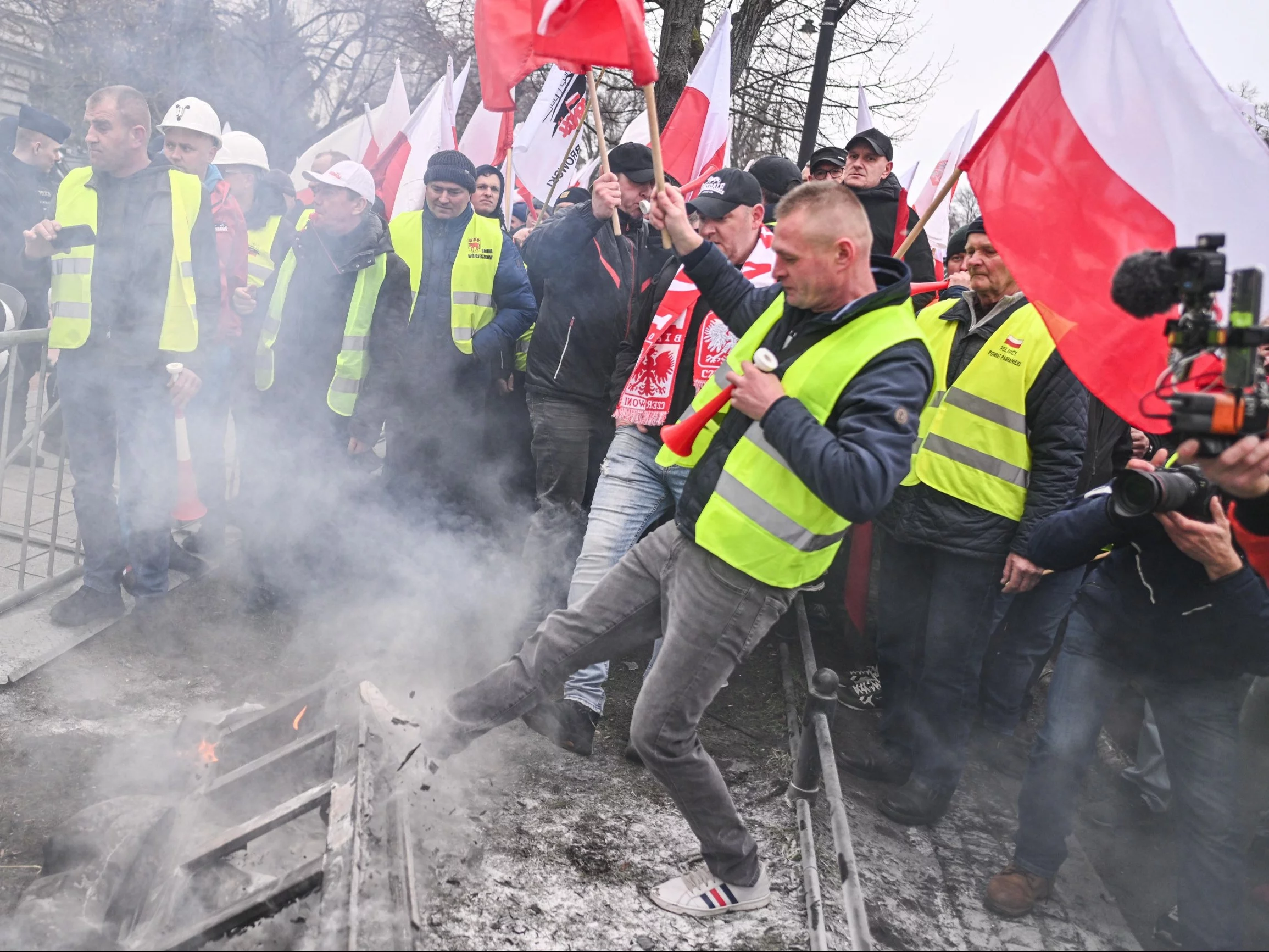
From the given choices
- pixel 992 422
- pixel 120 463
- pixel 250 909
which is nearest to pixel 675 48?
pixel 120 463

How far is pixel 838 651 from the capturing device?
5.71 metres

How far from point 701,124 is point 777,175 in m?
1.22

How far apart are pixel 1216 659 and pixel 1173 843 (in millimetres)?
1643

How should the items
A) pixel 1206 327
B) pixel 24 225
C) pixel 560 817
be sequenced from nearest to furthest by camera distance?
pixel 1206 327 < pixel 560 817 < pixel 24 225

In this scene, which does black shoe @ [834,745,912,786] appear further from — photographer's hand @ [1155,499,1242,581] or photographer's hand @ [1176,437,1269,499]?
photographer's hand @ [1176,437,1269,499]

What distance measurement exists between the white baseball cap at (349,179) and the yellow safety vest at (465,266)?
241mm

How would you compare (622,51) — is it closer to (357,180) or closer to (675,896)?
(357,180)

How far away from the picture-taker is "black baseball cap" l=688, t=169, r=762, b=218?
419cm

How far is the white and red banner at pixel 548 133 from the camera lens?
25.6ft

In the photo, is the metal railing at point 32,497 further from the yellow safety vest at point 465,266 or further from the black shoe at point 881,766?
the black shoe at point 881,766

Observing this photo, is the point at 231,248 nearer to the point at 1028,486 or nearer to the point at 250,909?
the point at 250,909

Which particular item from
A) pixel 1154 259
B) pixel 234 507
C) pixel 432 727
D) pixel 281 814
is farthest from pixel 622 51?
pixel 234 507

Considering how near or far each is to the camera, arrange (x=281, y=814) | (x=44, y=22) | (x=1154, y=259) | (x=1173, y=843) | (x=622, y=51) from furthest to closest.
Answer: (x=44, y=22) → (x=1173, y=843) → (x=622, y=51) → (x=281, y=814) → (x=1154, y=259)

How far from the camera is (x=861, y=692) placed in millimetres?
5191
